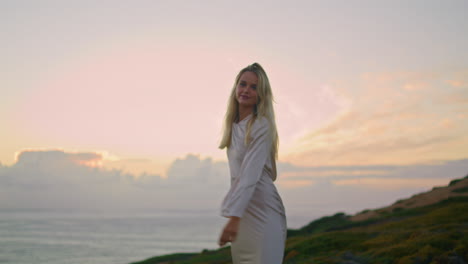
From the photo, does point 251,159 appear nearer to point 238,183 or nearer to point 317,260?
point 238,183

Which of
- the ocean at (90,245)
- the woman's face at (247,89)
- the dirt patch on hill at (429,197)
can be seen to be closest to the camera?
the woman's face at (247,89)

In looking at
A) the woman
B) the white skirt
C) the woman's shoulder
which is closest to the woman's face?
the woman

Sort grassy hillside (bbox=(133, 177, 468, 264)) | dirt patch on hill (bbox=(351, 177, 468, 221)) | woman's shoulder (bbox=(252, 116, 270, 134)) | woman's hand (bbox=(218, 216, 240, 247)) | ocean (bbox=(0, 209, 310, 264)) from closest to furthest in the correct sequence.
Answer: woman's hand (bbox=(218, 216, 240, 247)) → woman's shoulder (bbox=(252, 116, 270, 134)) → grassy hillside (bbox=(133, 177, 468, 264)) → dirt patch on hill (bbox=(351, 177, 468, 221)) → ocean (bbox=(0, 209, 310, 264))

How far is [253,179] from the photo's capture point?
3.24 metres

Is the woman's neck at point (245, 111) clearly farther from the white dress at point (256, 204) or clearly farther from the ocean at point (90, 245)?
the ocean at point (90, 245)

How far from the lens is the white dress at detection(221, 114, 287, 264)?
3.17 m

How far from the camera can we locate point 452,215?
1348 cm

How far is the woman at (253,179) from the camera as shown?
125 inches

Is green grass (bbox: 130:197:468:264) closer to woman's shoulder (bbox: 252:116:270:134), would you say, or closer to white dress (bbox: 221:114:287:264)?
white dress (bbox: 221:114:287:264)

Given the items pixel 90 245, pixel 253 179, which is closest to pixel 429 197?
pixel 253 179

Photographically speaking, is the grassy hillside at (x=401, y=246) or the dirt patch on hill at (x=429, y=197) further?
the dirt patch on hill at (x=429, y=197)

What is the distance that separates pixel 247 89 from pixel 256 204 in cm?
91

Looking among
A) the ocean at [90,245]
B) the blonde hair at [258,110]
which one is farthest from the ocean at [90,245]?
the blonde hair at [258,110]

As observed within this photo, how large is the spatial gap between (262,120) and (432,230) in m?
8.80
